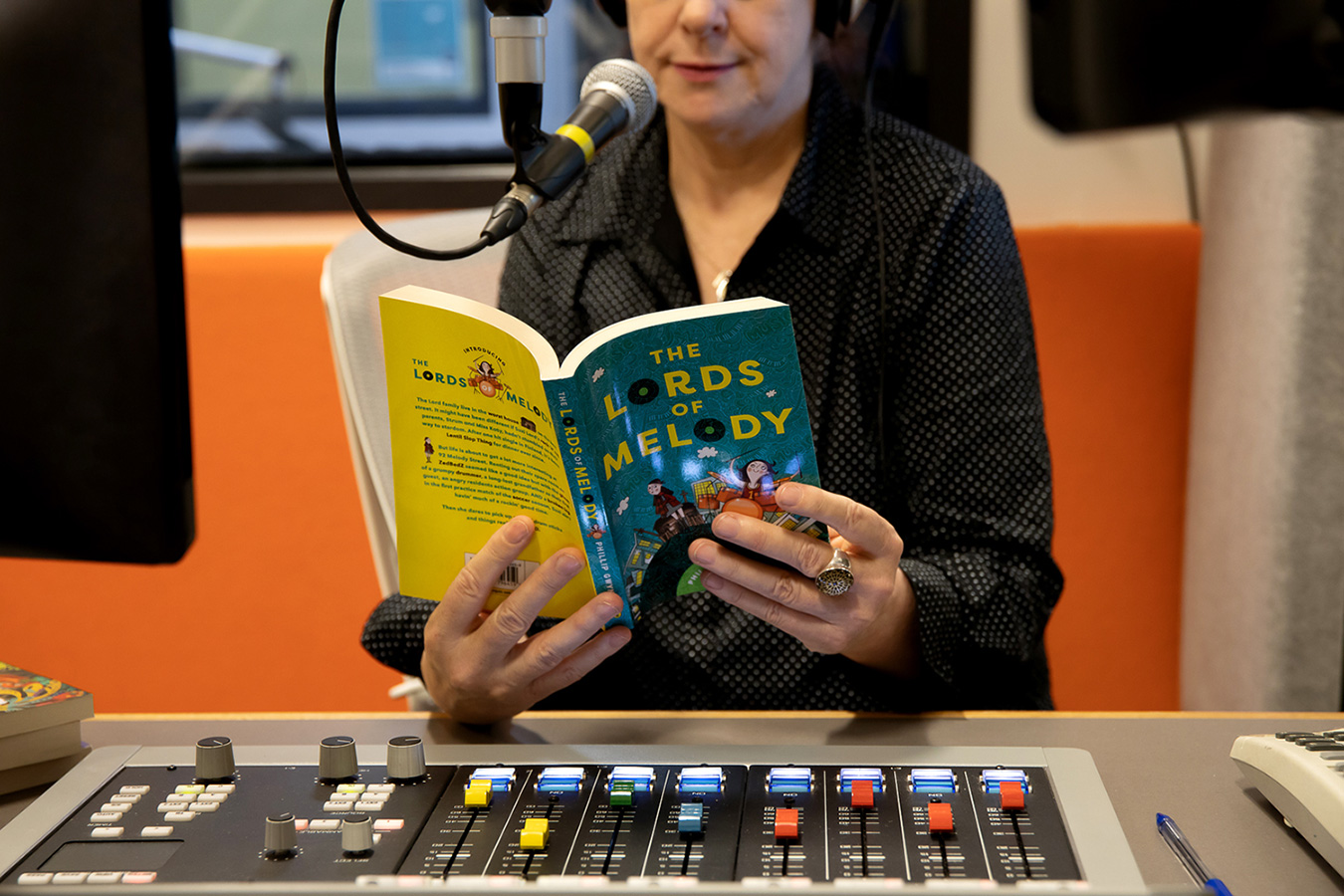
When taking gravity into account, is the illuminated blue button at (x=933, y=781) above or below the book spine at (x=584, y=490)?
below

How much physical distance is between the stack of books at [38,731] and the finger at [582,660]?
0.31 metres

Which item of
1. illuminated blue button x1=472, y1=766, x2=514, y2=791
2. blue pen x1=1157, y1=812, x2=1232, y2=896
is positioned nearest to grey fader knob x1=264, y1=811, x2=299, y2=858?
illuminated blue button x1=472, y1=766, x2=514, y2=791

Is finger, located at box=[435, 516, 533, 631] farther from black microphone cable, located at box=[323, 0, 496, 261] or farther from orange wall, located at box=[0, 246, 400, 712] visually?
orange wall, located at box=[0, 246, 400, 712]

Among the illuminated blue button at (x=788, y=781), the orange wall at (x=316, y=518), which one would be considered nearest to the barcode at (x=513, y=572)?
the illuminated blue button at (x=788, y=781)

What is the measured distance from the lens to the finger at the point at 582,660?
2.88 feet

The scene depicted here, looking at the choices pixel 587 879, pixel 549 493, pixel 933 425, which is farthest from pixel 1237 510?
pixel 587 879

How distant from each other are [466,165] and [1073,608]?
110 cm

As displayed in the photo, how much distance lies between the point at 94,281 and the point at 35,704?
334 mm

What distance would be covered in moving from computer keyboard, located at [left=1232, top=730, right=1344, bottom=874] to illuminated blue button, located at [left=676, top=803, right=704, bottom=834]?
33cm

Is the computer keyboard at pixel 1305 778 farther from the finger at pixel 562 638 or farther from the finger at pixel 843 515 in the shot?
the finger at pixel 562 638

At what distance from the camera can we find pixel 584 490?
0.77 meters

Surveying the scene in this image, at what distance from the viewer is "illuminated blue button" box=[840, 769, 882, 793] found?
724 millimetres

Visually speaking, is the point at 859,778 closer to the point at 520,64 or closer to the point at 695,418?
the point at 695,418

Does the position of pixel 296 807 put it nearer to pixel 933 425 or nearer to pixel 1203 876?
pixel 1203 876
